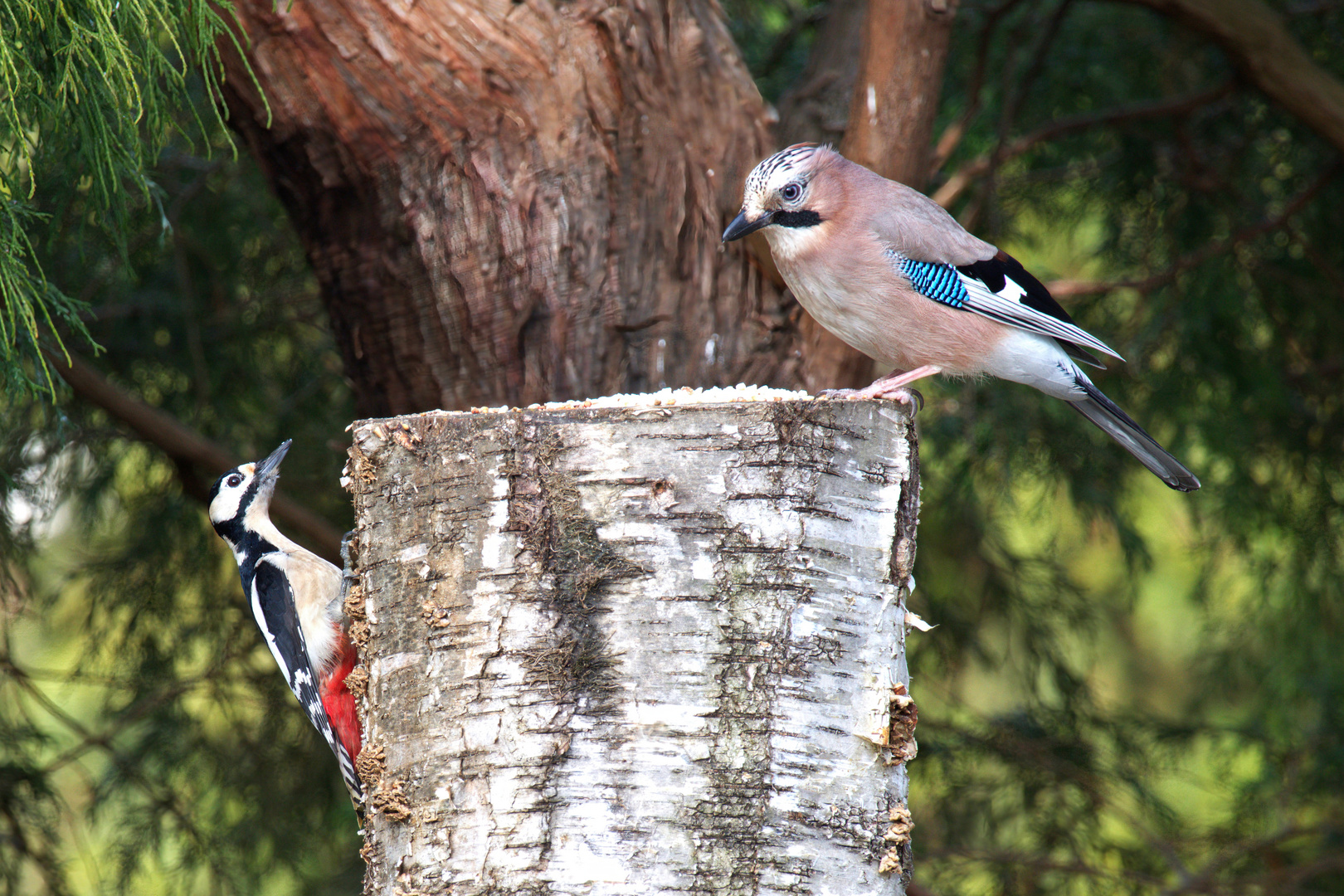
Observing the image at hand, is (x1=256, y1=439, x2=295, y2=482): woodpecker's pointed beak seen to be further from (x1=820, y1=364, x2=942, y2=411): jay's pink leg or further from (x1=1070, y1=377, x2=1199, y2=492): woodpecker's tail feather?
(x1=1070, y1=377, x2=1199, y2=492): woodpecker's tail feather

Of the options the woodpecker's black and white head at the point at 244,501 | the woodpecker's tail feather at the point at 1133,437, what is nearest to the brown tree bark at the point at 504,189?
the woodpecker's black and white head at the point at 244,501

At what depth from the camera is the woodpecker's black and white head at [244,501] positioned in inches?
164

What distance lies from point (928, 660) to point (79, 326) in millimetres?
3865

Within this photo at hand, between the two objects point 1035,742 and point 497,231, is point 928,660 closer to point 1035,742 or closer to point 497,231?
point 1035,742

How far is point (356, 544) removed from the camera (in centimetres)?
281

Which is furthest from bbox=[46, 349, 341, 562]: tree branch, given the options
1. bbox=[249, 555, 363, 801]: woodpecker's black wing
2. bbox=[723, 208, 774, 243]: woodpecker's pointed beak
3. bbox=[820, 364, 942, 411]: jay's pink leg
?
bbox=[820, 364, 942, 411]: jay's pink leg

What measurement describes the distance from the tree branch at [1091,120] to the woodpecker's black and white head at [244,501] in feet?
8.45

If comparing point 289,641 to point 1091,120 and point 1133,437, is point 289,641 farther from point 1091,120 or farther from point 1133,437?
point 1091,120

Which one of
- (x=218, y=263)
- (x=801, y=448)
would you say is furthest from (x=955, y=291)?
(x=218, y=263)

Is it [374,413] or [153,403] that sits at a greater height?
[153,403]

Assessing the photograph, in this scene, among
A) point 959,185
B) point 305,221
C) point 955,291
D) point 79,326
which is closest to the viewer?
point 79,326

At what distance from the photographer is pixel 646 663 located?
2.42 meters

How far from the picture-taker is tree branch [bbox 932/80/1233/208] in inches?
186

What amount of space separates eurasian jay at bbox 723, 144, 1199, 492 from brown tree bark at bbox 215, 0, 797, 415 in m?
0.46
